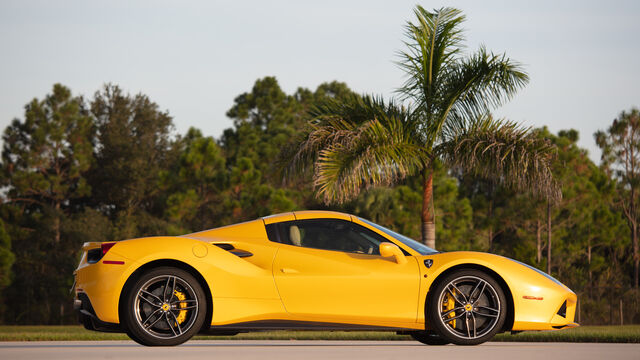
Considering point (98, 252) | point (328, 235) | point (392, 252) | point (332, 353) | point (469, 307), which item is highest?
point (328, 235)

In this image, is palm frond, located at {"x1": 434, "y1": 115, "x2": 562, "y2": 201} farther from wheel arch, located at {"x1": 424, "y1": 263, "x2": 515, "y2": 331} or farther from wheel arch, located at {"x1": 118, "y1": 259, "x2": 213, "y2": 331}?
wheel arch, located at {"x1": 118, "y1": 259, "x2": 213, "y2": 331}

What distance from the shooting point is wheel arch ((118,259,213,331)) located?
7172 millimetres

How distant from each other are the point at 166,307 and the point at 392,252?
2.17 m

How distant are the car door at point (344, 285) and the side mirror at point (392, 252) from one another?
0.20 feet

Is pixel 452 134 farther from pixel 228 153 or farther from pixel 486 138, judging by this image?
pixel 228 153

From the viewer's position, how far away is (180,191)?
1448 inches

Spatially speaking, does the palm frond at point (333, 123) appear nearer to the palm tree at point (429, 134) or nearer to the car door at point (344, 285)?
the palm tree at point (429, 134)

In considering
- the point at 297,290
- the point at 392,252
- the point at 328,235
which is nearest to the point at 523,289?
the point at 392,252

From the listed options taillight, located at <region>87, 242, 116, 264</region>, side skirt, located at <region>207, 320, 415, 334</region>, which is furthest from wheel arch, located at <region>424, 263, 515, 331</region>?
taillight, located at <region>87, 242, 116, 264</region>

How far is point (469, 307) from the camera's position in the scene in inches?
292

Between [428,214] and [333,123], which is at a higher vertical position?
[333,123]

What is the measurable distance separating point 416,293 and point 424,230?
935 centimetres

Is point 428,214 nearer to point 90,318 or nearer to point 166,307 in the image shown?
point 166,307

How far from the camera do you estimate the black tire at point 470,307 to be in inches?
290
